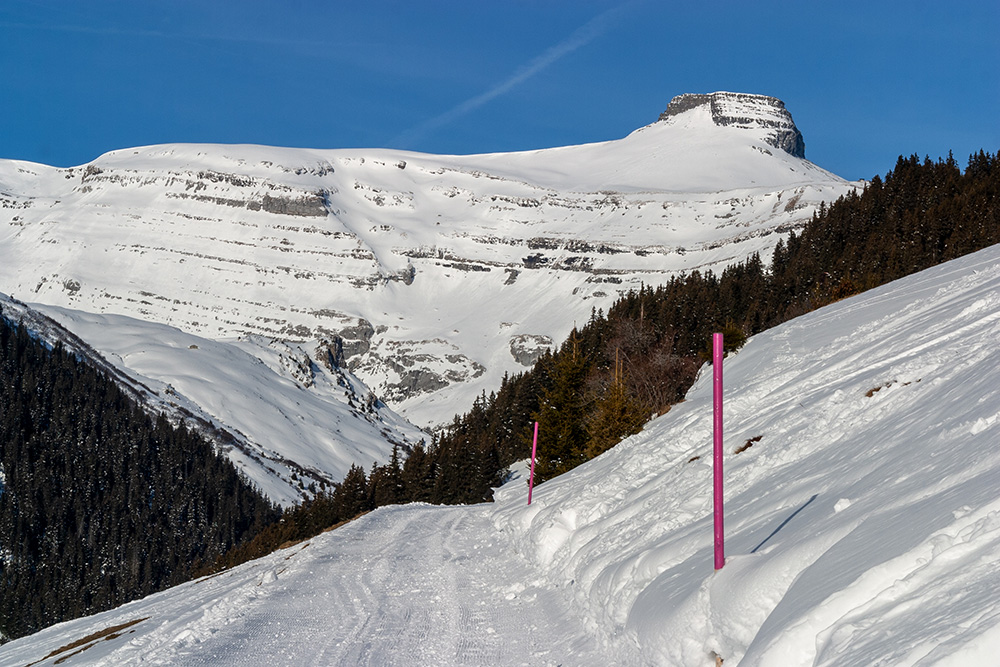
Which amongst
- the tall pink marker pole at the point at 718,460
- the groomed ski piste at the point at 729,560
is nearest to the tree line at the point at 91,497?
the groomed ski piste at the point at 729,560

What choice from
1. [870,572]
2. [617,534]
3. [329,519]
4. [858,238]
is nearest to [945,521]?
[870,572]

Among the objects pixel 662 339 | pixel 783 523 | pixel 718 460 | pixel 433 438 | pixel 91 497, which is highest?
pixel 91 497

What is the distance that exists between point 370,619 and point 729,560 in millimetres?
5809

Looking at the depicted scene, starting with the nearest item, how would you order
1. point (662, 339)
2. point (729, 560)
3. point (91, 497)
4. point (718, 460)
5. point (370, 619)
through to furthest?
point (729, 560) < point (718, 460) < point (370, 619) < point (662, 339) < point (91, 497)

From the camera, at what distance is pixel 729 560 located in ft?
29.6

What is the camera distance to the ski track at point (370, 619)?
1063 centimetres

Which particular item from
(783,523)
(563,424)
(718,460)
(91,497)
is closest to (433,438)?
(563,424)

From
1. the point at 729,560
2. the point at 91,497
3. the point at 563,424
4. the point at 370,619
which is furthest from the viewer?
the point at 91,497

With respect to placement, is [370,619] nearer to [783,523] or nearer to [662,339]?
[783,523]

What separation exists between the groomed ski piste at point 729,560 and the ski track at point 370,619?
5 centimetres

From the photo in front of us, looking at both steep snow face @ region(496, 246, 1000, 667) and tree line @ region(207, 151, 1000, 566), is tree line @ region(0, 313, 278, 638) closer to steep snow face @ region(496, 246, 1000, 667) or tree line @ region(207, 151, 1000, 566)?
tree line @ region(207, 151, 1000, 566)

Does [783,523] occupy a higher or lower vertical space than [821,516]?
lower

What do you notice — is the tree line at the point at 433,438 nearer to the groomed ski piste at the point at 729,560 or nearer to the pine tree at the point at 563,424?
the pine tree at the point at 563,424

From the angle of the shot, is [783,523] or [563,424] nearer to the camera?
[783,523]
